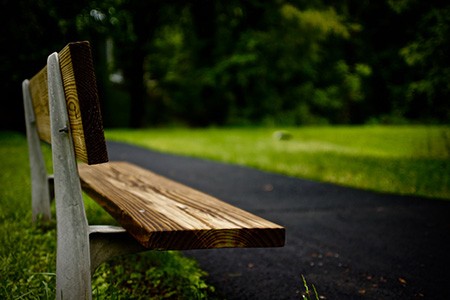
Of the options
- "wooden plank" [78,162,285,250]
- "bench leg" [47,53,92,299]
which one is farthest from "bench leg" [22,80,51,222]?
"bench leg" [47,53,92,299]

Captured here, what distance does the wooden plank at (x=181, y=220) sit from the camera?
5.13 feet

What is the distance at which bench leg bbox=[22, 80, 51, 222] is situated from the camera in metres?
3.25

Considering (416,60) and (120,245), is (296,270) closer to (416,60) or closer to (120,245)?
(120,245)

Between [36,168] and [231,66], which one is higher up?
[231,66]

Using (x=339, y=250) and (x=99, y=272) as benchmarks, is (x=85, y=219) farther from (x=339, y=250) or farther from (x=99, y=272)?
(x=339, y=250)

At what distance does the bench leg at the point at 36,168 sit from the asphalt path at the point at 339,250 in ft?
3.97

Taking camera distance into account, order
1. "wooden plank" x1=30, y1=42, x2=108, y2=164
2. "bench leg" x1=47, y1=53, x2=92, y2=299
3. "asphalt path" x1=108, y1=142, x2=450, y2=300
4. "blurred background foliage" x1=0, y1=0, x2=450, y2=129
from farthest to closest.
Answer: "blurred background foliage" x1=0, y1=0, x2=450, y2=129, "asphalt path" x1=108, y1=142, x2=450, y2=300, "bench leg" x1=47, y1=53, x2=92, y2=299, "wooden plank" x1=30, y1=42, x2=108, y2=164

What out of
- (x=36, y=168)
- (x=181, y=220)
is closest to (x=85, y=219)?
(x=181, y=220)

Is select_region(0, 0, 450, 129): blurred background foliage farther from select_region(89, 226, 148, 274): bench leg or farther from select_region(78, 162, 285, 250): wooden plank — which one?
select_region(89, 226, 148, 274): bench leg

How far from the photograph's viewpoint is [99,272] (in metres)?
2.56

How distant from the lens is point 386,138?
15.3 metres

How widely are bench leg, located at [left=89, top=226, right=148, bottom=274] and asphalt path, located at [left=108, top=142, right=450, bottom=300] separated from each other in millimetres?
791

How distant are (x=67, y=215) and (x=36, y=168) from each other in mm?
1816

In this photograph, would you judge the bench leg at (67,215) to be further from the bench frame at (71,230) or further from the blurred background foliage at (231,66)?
the blurred background foliage at (231,66)
